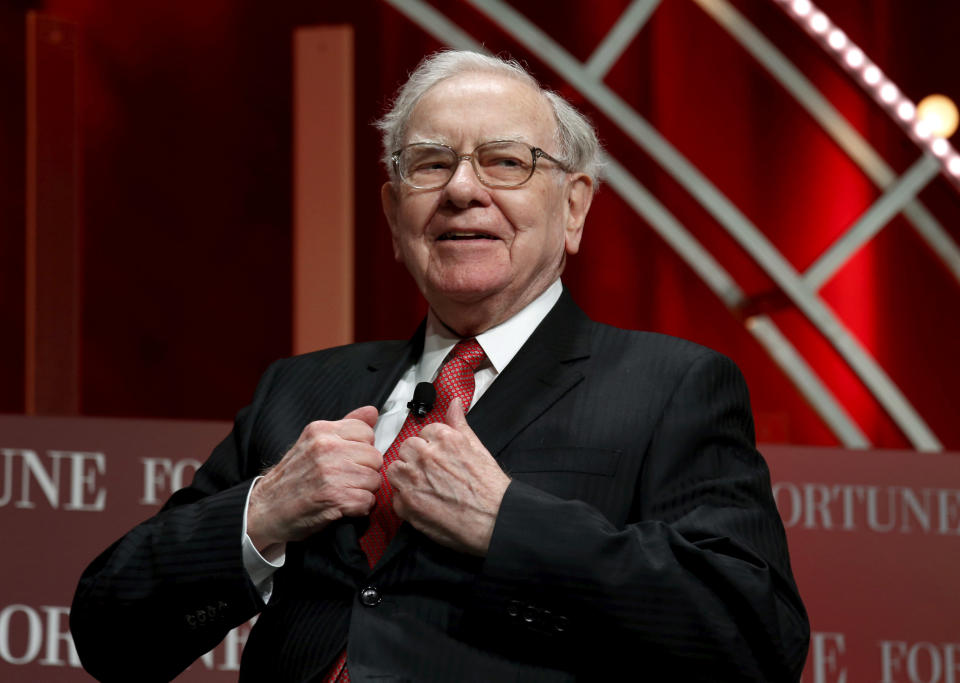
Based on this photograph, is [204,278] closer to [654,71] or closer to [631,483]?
[654,71]

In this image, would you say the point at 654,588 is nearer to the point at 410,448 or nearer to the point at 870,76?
the point at 410,448

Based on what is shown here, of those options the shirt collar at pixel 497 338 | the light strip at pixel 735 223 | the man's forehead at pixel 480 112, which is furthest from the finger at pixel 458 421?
the light strip at pixel 735 223

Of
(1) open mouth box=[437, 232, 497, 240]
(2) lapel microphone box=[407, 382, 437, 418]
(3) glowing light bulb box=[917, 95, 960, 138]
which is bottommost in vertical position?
(2) lapel microphone box=[407, 382, 437, 418]

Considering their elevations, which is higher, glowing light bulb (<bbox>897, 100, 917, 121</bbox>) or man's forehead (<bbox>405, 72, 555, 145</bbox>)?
glowing light bulb (<bbox>897, 100, 917, 121</bbox>)

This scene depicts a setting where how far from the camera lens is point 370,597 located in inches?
63.5

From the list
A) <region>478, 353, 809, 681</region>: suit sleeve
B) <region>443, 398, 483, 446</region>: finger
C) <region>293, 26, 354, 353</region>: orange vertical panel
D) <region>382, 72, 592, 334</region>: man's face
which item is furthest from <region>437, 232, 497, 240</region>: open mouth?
<region>293, 26, 354, 353</region>: orange vertical panel

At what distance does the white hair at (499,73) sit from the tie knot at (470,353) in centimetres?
30

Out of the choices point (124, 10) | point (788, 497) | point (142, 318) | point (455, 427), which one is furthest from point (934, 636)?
point (124, 10)

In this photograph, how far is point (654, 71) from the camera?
4012mm

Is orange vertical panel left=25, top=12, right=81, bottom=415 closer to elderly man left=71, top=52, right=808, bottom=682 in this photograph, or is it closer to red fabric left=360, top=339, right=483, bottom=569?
elderly man left=71, top=52, right=808, bottom=682

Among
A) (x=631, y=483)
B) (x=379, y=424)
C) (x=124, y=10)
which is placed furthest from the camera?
(x=124, y=10)

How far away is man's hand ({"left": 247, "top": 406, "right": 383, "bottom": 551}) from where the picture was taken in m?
1.62

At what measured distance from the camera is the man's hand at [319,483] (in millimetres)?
1625

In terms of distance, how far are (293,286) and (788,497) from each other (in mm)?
1909
